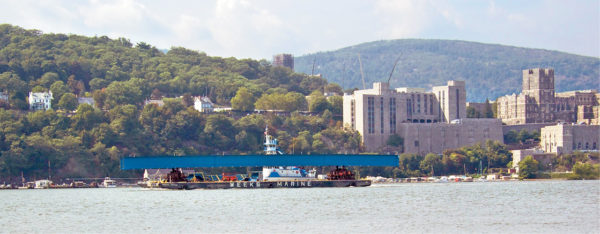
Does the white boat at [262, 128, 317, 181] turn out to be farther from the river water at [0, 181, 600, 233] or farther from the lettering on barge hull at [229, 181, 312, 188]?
the river water at [0, 181, 600, 233]

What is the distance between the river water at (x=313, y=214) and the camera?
3226 inches

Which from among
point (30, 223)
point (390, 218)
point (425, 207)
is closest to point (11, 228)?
point (30, 223)

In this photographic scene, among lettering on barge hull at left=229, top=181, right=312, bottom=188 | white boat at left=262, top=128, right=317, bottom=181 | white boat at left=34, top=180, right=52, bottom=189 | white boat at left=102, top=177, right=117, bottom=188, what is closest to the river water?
lettering on barge hull at left=229, top=181, right=312, bottom=188

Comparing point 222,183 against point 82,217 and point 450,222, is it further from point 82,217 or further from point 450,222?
point 450,222

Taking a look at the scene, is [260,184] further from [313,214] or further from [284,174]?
[313,214]

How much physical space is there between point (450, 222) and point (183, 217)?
23792 millimetres

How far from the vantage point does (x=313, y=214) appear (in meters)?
95.2

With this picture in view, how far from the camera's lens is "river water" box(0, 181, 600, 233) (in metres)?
81.9

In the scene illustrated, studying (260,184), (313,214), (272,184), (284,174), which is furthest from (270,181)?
(313,214)

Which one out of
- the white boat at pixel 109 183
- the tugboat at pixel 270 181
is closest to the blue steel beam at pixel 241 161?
the tugboat at pixel 270 181

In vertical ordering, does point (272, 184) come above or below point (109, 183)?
above

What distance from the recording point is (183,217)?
3688 inches

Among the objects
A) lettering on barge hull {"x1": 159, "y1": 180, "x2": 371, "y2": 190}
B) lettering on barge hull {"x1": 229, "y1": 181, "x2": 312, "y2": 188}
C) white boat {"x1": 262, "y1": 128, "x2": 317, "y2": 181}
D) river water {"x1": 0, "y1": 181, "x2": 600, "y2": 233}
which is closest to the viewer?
river water {"x1": 0, "y1": 181, "x2": 600, "y2": 233}

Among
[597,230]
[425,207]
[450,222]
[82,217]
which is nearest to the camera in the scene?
[597,230]
